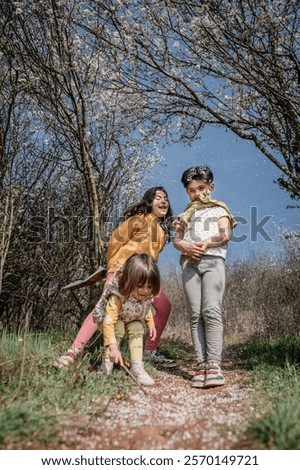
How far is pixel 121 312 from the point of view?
3.99m

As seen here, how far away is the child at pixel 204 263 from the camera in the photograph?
405 cm

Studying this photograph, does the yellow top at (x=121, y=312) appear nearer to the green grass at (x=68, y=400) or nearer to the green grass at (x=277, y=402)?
the green grass at (x=68, y=400)

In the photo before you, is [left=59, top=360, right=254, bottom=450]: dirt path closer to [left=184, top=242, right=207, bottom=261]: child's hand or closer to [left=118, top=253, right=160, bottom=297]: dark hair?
[left=118, top=253, right=160, bottom=297]: dark hair

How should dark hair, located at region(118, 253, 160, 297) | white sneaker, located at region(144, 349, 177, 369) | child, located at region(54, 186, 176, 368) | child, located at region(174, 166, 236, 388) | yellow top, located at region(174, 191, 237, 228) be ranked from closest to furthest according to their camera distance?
1. dark hair, located at region(118, 253, 160, 297)
2. child, located at region(174, 166, 236, 388)
3. yellow top, located at region(174, 191, 237, 228)
4. child, located at region(54, 186, 176, 368)
5. white sneaker, located at region(144, 349, 177, 369)

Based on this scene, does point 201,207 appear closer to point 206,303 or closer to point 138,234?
point 138,234

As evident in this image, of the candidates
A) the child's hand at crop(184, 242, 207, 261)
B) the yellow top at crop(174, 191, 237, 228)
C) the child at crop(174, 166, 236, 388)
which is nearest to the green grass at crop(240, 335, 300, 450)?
the child at crop(174, 166, 236, 388)

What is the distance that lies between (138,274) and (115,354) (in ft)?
1.97

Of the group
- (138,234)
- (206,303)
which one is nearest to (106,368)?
(206,303)

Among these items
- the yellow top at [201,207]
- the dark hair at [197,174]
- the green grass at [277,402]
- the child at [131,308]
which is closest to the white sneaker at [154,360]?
the green grass at [277,402]

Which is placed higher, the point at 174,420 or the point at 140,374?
the point at 140,374

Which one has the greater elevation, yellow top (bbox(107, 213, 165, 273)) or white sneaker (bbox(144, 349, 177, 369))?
yellow top (bbox(107, 213, 165, 273))

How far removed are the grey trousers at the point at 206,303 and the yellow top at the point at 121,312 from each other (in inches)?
15.8

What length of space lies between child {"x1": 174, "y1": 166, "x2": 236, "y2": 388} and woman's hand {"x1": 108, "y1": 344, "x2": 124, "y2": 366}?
2.45ft

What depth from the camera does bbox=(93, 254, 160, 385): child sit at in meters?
3.80
